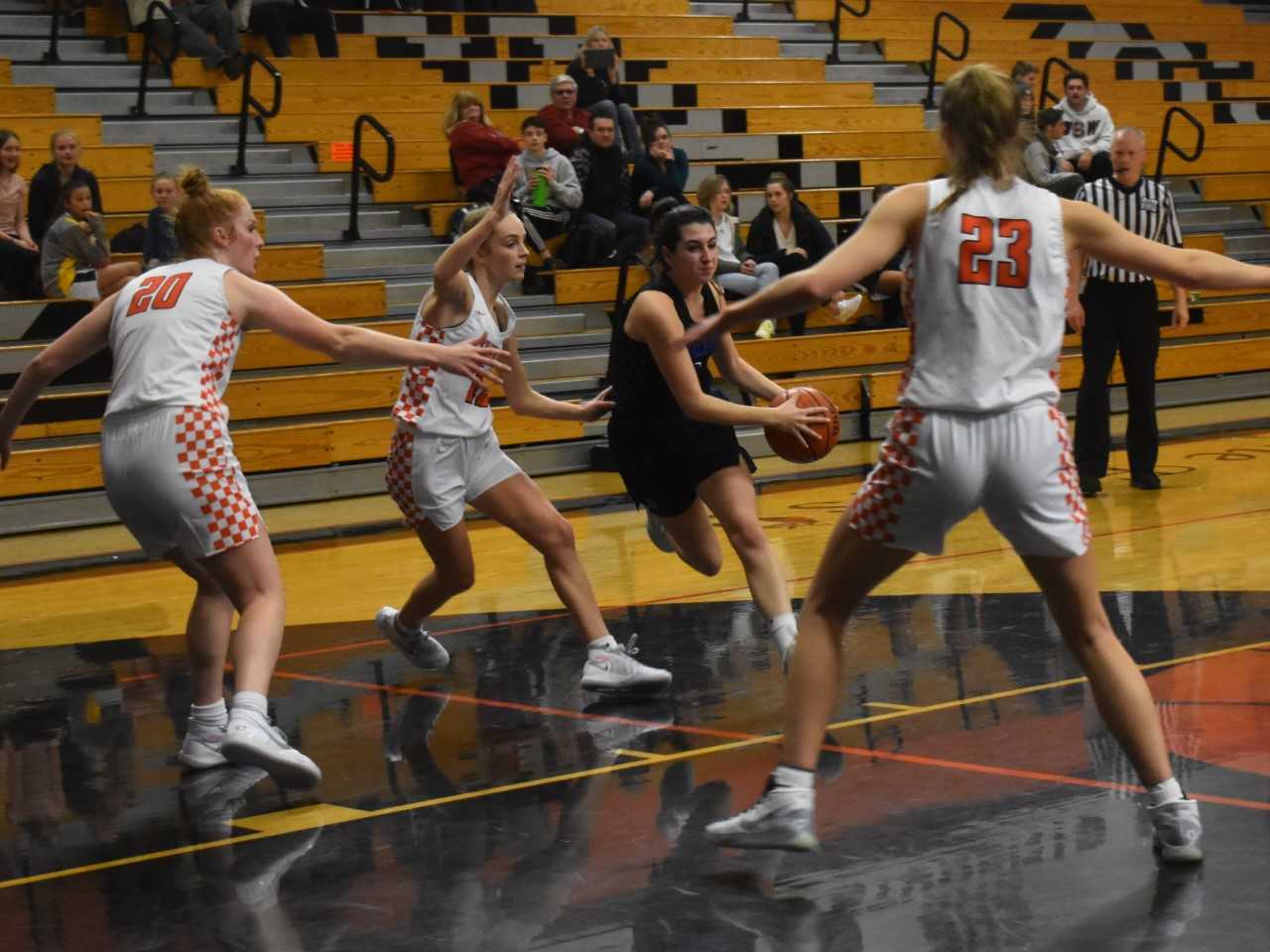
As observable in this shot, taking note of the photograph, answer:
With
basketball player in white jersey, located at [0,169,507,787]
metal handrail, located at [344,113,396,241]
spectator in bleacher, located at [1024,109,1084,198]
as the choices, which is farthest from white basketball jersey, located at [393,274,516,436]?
spectator in bleacher, located at [1024,109,1084,198]

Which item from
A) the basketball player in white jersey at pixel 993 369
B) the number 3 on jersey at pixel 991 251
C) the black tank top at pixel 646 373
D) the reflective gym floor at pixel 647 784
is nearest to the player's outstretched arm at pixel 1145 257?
the basketball player in white jersey at pixel 993 369

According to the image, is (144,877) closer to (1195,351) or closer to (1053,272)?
(1053,272)

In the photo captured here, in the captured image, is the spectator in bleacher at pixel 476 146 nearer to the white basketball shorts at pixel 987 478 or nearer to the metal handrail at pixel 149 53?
the metal handrail at pixel 149 53

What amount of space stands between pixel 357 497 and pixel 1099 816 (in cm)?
782

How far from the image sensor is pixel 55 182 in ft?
39.0

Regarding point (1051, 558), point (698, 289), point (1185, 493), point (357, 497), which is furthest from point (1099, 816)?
point (357, 497)

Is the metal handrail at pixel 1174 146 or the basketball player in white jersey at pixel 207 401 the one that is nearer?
the basketball player in white jersey at pixel 207 401

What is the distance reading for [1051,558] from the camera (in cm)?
402

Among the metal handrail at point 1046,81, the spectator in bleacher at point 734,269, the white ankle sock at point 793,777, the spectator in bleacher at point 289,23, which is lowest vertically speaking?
the white ankle sock at point 793,777

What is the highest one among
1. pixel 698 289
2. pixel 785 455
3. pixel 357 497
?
pixel 698 289

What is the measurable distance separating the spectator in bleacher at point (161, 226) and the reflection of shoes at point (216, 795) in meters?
6.72

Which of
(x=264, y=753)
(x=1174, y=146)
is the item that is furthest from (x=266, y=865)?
(x=1174, y=146)

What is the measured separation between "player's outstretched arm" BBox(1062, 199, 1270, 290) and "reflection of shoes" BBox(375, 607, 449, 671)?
10.5ft

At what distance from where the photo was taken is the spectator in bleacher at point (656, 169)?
14.2m
